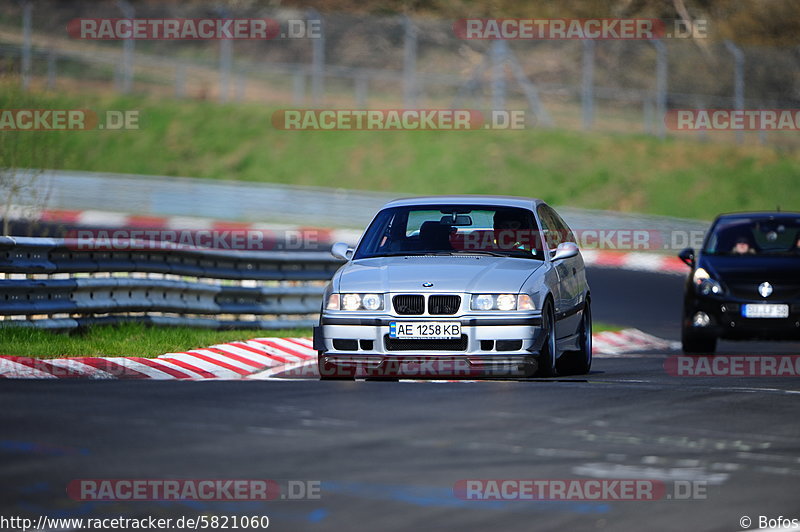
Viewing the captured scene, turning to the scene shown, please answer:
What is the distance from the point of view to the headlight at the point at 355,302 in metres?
11.7

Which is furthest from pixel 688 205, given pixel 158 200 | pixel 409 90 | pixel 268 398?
pixel 268 398

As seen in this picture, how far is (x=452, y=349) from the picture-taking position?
11570 mm

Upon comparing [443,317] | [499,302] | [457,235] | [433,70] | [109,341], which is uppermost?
[433,70]

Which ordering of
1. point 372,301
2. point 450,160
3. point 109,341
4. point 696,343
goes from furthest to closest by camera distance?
point 450,160, point 696,343, point 109,341, point 372,301

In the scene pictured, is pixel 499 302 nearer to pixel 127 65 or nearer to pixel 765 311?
pixel 765 311

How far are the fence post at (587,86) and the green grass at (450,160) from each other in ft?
3.24

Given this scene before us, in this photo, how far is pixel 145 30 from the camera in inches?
1756

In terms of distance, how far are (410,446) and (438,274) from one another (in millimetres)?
3656

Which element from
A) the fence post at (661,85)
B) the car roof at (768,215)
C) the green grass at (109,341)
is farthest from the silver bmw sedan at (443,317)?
the fence post at (661,85)

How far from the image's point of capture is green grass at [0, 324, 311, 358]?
1343cm

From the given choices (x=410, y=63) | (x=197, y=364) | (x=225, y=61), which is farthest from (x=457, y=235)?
(x=225, y=61)

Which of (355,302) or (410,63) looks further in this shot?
(410,63)

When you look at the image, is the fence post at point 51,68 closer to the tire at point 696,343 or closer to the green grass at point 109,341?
the green grass at point 109,341

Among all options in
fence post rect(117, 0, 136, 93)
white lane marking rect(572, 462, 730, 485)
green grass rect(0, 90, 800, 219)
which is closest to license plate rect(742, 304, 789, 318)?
white lane marking rect(572, 462, 730, 485)
